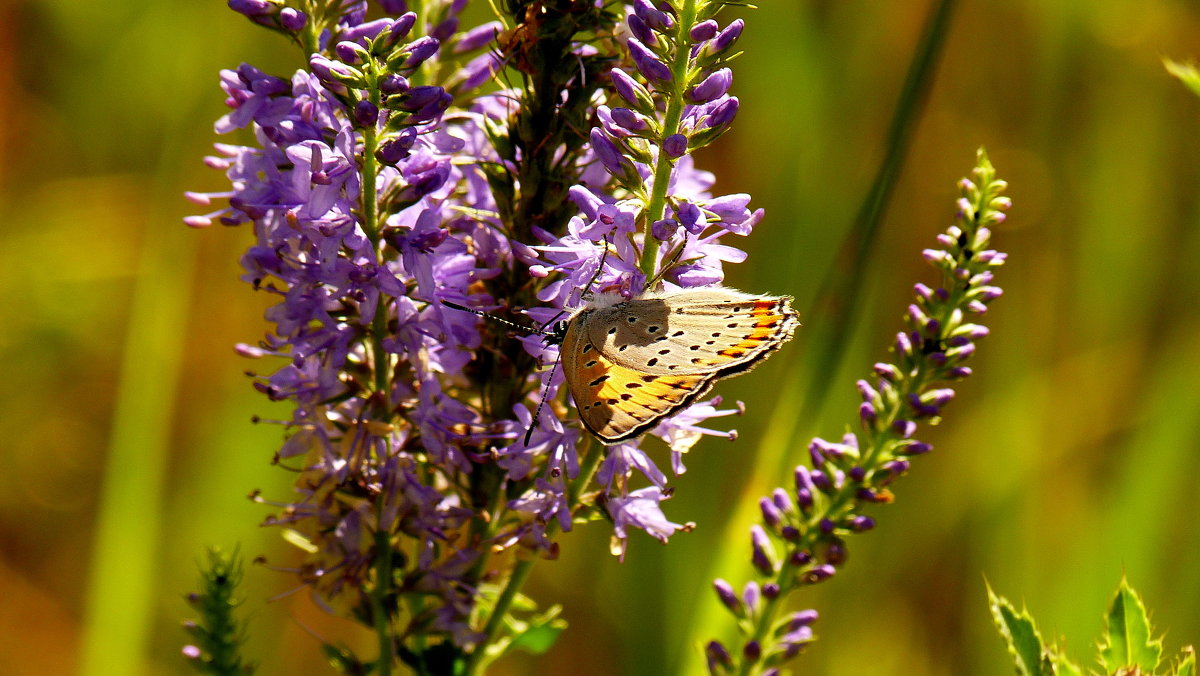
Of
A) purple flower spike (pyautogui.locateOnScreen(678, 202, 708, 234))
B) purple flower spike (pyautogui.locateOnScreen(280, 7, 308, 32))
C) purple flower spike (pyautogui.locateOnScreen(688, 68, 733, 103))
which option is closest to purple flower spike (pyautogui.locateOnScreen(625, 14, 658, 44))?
purple flower spike (pyautogui.locateOnScreen(688, 68, 733, 103))

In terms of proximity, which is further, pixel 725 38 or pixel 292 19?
pixel 292 19

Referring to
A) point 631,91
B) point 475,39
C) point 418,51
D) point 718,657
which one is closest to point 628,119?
point 631,91

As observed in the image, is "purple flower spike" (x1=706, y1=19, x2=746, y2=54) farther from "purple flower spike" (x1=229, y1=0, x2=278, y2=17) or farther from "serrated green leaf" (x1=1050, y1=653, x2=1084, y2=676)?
"serrated green leaf" (x1=1050, y1=653, x2=1084, y2=676)

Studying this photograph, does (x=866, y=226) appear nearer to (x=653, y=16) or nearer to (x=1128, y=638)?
(x=653, y=16)

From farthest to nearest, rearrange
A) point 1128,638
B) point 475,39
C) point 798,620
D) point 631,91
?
1. point 475,39
2. point 798,620
3. point 631,91
4. point 1128,638

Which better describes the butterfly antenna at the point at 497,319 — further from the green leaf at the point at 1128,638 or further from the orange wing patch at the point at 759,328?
the green leaf at the point at 1128,638
